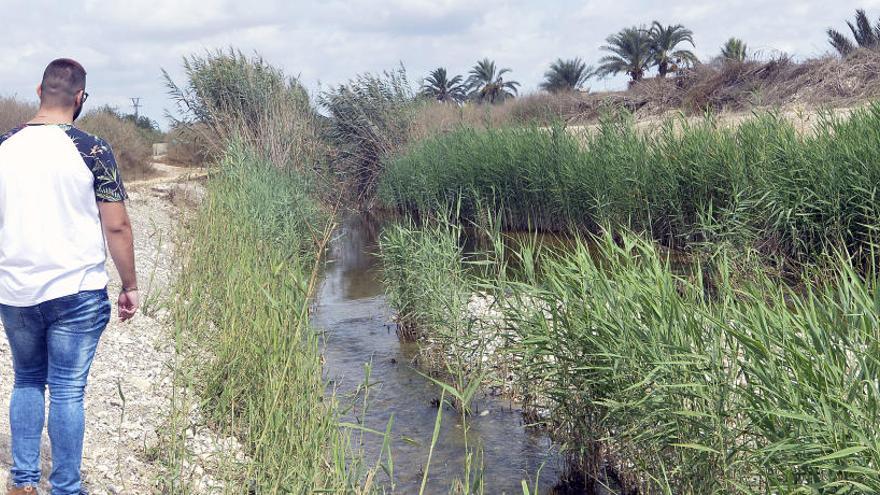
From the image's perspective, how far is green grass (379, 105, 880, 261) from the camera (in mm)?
8719

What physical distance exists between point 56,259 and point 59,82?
2.27 feet

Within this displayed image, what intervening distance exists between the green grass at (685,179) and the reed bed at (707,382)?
222 centimetres

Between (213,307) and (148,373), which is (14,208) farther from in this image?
(213,307)

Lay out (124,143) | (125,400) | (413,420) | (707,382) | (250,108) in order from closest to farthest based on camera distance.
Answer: (707,382), (125,400), (413,420), (250,108), (124,143)

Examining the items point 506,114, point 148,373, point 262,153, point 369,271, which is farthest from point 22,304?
point 506,114

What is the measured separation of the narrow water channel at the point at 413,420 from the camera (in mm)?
5508

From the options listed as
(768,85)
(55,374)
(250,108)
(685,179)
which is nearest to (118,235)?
(55,374)

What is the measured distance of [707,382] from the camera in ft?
12.6

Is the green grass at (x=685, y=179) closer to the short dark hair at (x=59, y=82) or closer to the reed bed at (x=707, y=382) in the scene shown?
the reed bed at (x=707, y=382)

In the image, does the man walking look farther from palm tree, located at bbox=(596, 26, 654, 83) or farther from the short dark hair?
palm tree, located at bbox=(596, 26, 654, 83)

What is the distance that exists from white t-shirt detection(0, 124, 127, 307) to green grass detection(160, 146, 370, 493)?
0.82 metres

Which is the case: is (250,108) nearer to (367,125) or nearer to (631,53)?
(367,125)

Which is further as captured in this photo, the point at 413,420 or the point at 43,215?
the point at 413,420

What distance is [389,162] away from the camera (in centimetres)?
2102
